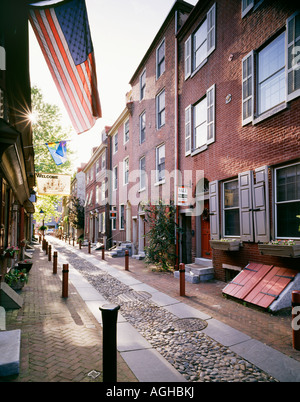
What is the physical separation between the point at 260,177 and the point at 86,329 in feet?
18.2

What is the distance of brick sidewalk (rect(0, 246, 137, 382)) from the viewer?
3.12m

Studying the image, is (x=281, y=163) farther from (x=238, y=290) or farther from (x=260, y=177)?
(x=238, y=290)

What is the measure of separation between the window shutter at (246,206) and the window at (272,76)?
165cm

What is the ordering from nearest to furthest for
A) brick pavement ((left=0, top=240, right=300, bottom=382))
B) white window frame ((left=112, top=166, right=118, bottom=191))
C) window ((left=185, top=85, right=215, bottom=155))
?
brick pavement ((left=0, top=240, right=300, bottom=382)) → window ((left=185, top=85, right=215, bottom=155)) → white window frame ((left=112, top=166, right=118, bottom=191))

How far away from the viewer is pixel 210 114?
9.10 meters

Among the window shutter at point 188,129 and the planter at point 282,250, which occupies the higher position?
the window shutter at point 188,129

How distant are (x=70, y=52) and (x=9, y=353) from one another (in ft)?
18.0

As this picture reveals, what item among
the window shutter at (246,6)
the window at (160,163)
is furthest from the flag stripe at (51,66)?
the window at (160,163)

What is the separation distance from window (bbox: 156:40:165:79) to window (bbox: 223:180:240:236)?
8687mm

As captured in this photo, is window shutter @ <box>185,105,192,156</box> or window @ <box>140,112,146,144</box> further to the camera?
window @ <box>140,112,146,144</box>

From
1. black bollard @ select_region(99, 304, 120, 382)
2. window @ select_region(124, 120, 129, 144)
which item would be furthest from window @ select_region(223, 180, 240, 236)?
window @ select_region(124, 120, 129, 144)

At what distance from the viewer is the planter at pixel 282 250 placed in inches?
205

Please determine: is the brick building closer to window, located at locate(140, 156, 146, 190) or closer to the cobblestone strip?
the cobblestone strip

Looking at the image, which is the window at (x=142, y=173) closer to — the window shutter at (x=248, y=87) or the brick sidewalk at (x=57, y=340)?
the window shutter at (x=248, y=87)
